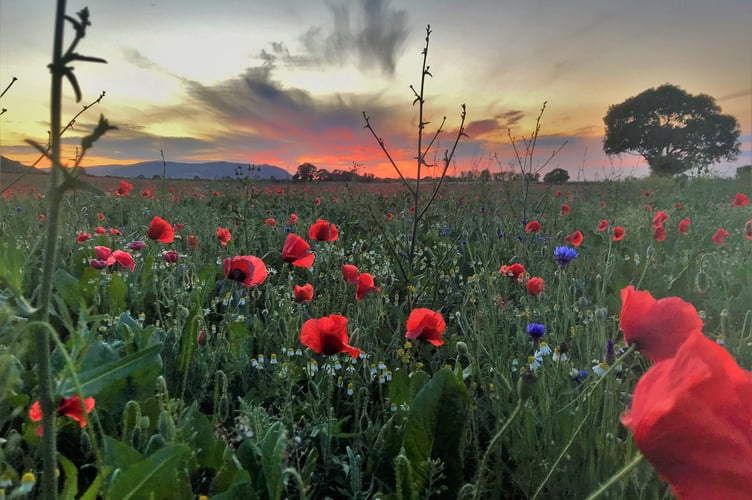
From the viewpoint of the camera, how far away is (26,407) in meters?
1.53

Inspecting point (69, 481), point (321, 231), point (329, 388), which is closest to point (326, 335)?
point (329, 388)

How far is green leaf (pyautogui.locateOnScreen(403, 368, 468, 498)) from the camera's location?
127 cm

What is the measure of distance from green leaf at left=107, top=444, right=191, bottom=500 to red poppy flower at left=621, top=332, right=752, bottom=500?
0.75 meters

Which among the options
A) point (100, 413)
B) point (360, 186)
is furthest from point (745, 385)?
point (360, 186)

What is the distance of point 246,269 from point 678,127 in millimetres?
42509

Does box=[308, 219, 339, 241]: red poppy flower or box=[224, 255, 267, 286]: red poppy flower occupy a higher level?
box=[308, 219, 339, 241]: red poppy flower

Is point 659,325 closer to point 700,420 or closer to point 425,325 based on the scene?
point 700,420

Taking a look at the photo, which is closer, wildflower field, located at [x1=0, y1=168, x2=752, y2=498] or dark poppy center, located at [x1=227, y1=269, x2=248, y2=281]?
wildflower field, located at [x1=0, y1=168, x2=752, y2=498]

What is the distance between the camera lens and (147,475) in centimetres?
93

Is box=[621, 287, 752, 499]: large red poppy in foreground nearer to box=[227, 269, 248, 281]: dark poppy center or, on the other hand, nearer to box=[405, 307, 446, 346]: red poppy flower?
box=[405, 307, 446, 346]: red poppy flower

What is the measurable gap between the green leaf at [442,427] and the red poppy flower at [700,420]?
679 mm

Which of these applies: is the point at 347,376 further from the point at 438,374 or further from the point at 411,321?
the point at 438,374

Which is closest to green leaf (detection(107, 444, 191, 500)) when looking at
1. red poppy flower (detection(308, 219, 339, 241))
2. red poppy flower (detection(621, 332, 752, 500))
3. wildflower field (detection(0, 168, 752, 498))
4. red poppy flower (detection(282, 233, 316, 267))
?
wildflower field (detection(0, 168, 752, 498))

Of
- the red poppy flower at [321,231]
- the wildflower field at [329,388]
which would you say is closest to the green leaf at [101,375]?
the wildflower field at [329,388]
